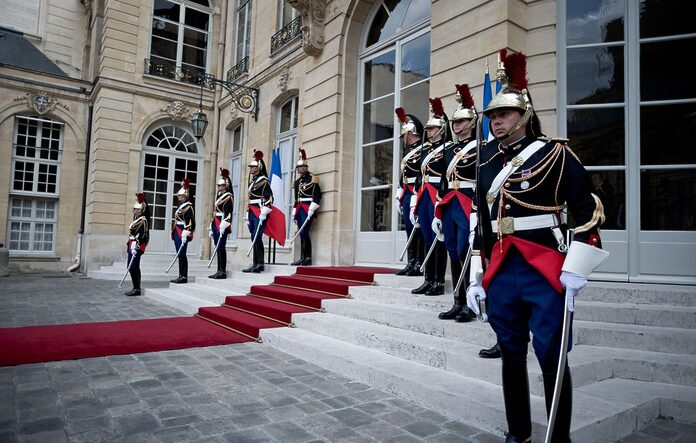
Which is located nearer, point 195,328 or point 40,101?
point 195,328

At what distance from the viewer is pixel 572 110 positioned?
221 inches

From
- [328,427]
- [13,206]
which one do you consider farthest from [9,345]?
[13,206]

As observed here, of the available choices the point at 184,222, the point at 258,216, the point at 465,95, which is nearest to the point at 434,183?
the point at 465,95

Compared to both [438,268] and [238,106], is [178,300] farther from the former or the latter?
[238,106]

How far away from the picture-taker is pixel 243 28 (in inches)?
547

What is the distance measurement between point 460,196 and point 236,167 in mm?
A: 10224

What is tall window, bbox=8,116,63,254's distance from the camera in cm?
1442

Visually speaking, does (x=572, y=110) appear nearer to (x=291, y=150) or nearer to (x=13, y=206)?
(x=291, y=150)

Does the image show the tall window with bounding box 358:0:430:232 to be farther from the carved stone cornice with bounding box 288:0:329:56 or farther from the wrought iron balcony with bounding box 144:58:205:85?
the wrought iron balcony with bounding box 144:58:205:85

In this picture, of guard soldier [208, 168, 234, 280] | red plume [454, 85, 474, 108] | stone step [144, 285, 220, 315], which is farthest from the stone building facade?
stone step [144, 285, 220, 315]

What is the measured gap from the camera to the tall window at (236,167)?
1259 cm

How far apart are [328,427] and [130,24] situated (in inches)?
587

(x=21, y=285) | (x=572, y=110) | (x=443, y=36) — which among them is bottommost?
(x=21, y=285)

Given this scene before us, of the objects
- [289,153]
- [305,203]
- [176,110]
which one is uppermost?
[176,110]
